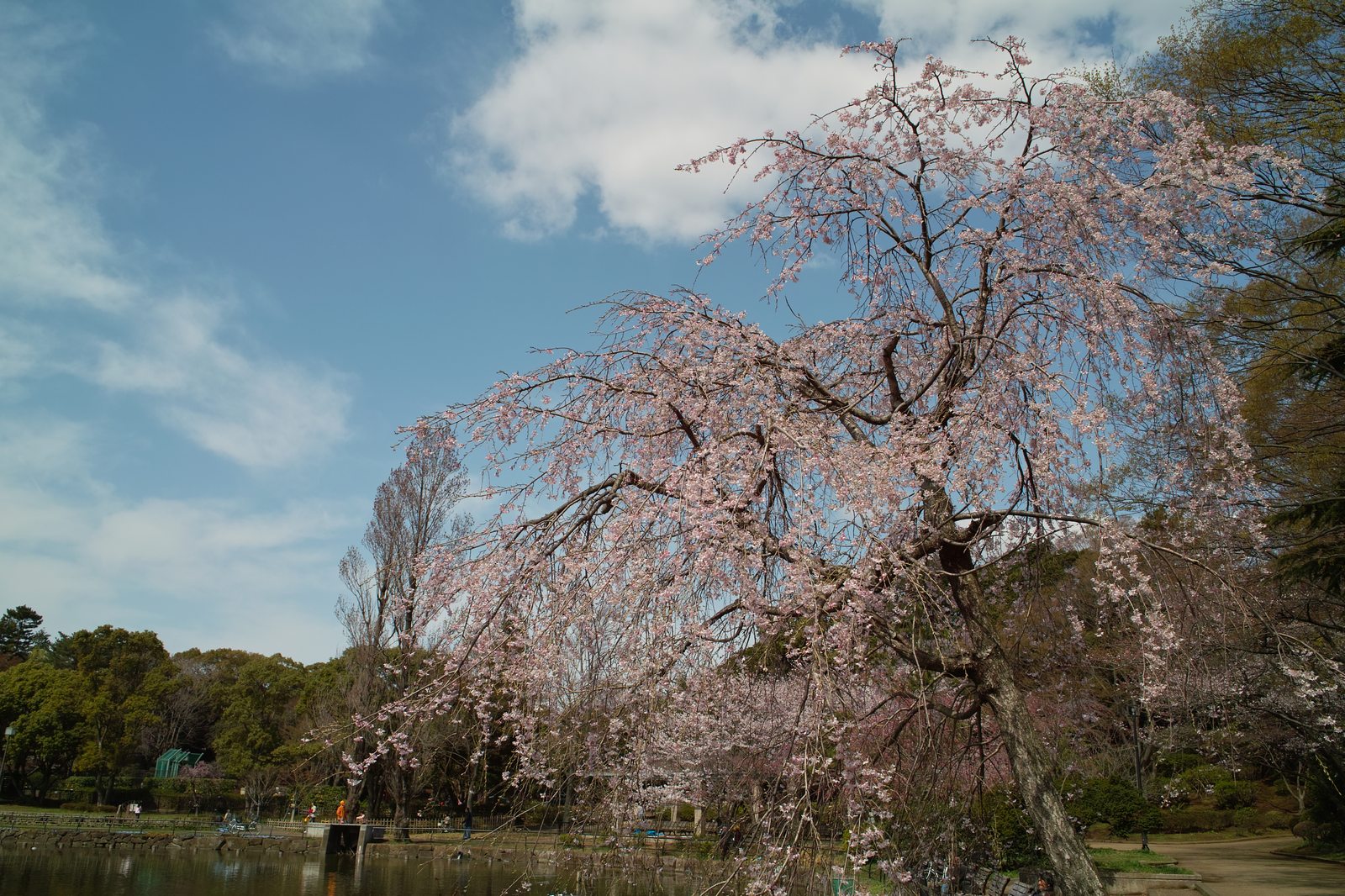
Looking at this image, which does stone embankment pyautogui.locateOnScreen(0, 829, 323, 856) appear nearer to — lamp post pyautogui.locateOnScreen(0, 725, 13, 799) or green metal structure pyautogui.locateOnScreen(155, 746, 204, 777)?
lamp post pyautogui.locateOnScreen(0, 725, 13, 799)

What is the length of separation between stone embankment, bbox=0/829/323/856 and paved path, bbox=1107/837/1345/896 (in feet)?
60.5

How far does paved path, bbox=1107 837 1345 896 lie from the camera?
30.5 ft

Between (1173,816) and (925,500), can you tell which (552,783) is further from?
(1173,816)

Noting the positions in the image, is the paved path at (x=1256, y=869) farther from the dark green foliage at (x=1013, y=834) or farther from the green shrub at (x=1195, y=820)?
the green shrub at (x=1195, y=820)

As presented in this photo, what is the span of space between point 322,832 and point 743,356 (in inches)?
812

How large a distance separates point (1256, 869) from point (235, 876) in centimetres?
1701

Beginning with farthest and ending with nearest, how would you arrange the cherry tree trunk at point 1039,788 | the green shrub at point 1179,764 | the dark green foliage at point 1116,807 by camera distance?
the green shrub at point 1179,764 < the dark green foliage at point 1116,807 < the cherry tree trunk at point 1039,788

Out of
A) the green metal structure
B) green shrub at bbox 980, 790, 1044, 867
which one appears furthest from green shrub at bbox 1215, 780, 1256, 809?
the green metal structure

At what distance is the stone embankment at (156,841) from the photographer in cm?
1931

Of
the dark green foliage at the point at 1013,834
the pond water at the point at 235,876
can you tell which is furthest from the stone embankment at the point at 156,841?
the dark green foliage at the point at 1013,834

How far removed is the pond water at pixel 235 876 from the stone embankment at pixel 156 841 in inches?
25.8

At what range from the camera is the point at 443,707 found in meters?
4.60

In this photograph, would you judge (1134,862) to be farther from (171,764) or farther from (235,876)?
(171,764)

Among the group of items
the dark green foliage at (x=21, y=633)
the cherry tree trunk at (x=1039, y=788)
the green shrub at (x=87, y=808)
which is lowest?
the green shrub at (x=87, y=808)
